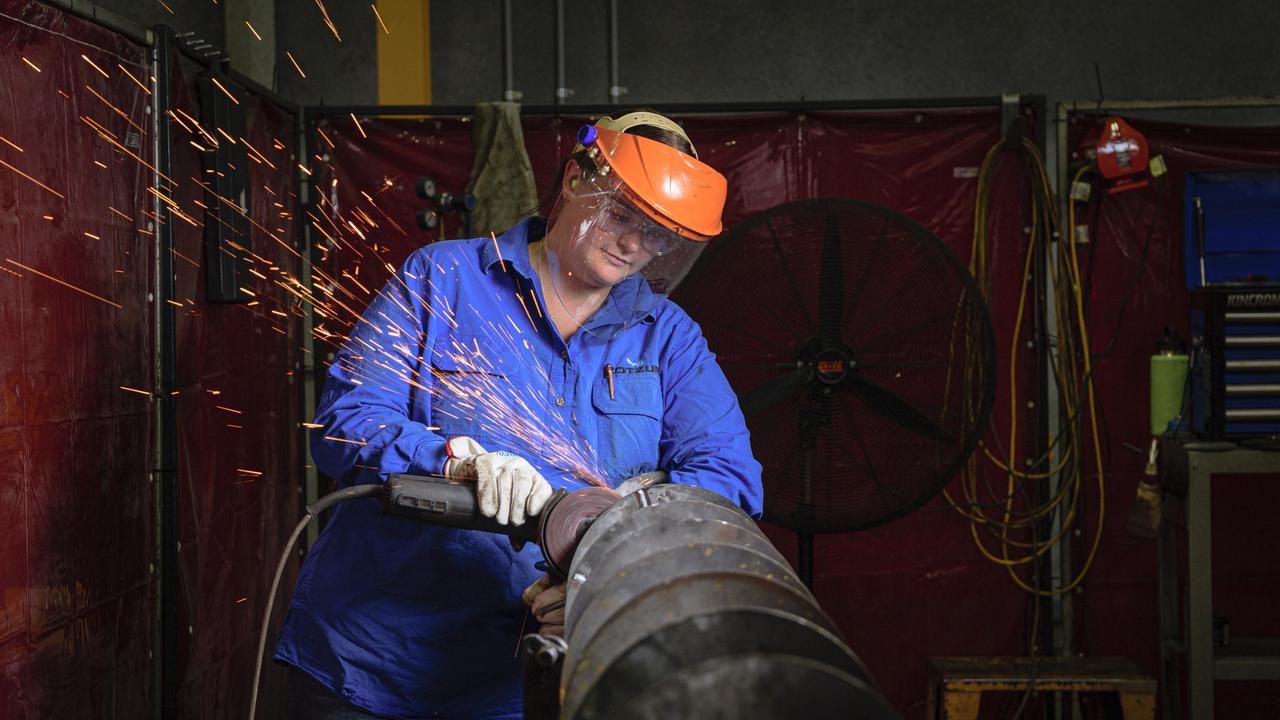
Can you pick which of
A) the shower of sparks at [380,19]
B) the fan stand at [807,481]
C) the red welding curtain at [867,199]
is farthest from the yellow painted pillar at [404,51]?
the fan stand at [807,481]

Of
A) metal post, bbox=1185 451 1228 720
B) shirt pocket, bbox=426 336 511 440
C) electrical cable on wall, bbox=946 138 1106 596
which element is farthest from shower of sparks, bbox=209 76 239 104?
metal post, bbox=1185 451 1228 720

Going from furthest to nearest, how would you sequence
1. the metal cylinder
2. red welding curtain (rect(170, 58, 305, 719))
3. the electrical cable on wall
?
1. the electrical cable on wall
2. red welding curtain (rect(170, 58, 305, 719))
3. the metal cylinder

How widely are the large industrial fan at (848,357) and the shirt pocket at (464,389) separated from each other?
3.95 ft

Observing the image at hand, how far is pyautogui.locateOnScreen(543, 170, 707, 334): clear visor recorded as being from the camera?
6.59ft

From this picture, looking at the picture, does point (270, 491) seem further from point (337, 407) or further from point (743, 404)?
point (337, 407)

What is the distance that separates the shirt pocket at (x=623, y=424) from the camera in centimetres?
209

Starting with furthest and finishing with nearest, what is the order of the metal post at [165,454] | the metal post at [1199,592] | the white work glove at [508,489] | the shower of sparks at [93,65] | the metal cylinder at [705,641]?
1. the metal post at [1199,592]
2. the metal post at [165,454]
3. the shower of sparks at [93,65]
4. the white work glove at [508,489]
5. the metal cylinder at [705,641]

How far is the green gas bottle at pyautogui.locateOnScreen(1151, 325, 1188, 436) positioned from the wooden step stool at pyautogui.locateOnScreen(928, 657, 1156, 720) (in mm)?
942

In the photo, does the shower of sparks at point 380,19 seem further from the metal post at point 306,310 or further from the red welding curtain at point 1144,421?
the red welding curtain at point 1144,421

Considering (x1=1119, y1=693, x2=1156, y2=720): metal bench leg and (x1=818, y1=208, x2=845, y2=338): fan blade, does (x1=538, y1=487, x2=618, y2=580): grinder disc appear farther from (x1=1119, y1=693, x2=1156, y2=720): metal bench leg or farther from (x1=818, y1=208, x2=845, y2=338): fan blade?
(x1=1119, y1=693, x2=1156, y2=720): metal bench leg

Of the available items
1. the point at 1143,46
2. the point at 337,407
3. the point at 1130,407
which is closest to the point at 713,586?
the point at 337,407

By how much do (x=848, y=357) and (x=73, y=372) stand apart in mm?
2231

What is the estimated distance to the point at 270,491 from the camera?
13.4 ft

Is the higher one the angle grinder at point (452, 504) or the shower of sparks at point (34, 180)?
the shower of sparks at point (34, 180)
